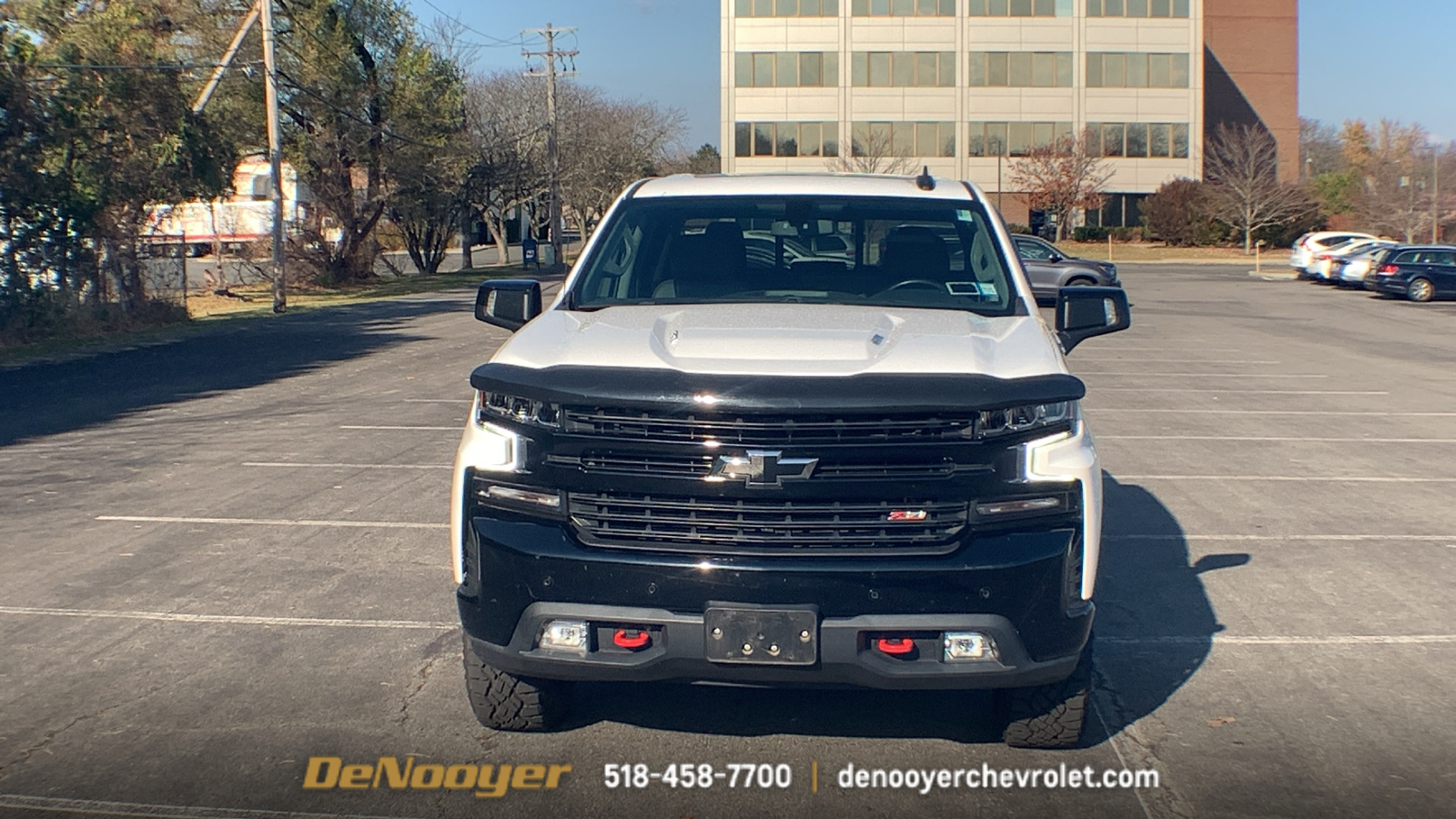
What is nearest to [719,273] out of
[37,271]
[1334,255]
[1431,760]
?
[1431,760]

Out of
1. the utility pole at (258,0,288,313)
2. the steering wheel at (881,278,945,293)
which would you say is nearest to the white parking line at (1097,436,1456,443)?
the steering wheel at (881,278,945,293)

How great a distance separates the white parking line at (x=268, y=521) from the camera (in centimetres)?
812

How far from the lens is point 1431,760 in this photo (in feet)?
14.8

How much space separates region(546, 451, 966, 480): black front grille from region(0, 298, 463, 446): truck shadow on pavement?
9530 mm

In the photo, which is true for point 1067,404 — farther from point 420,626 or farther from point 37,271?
point 37,271

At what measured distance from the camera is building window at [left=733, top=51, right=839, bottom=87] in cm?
7269

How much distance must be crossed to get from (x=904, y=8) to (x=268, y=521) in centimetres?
6894

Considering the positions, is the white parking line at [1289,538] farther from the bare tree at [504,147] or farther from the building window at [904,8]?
the building window at [904,8]

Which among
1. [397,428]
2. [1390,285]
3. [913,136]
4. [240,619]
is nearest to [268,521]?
[240,619]

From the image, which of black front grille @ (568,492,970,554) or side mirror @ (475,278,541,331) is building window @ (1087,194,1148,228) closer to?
side mirror @ (475,278,541,331)

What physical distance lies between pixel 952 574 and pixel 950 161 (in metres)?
71.9

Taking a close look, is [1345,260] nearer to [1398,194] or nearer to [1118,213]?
[1398,194]

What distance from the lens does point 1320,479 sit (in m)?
9.92

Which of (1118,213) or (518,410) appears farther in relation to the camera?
(1118,213)
